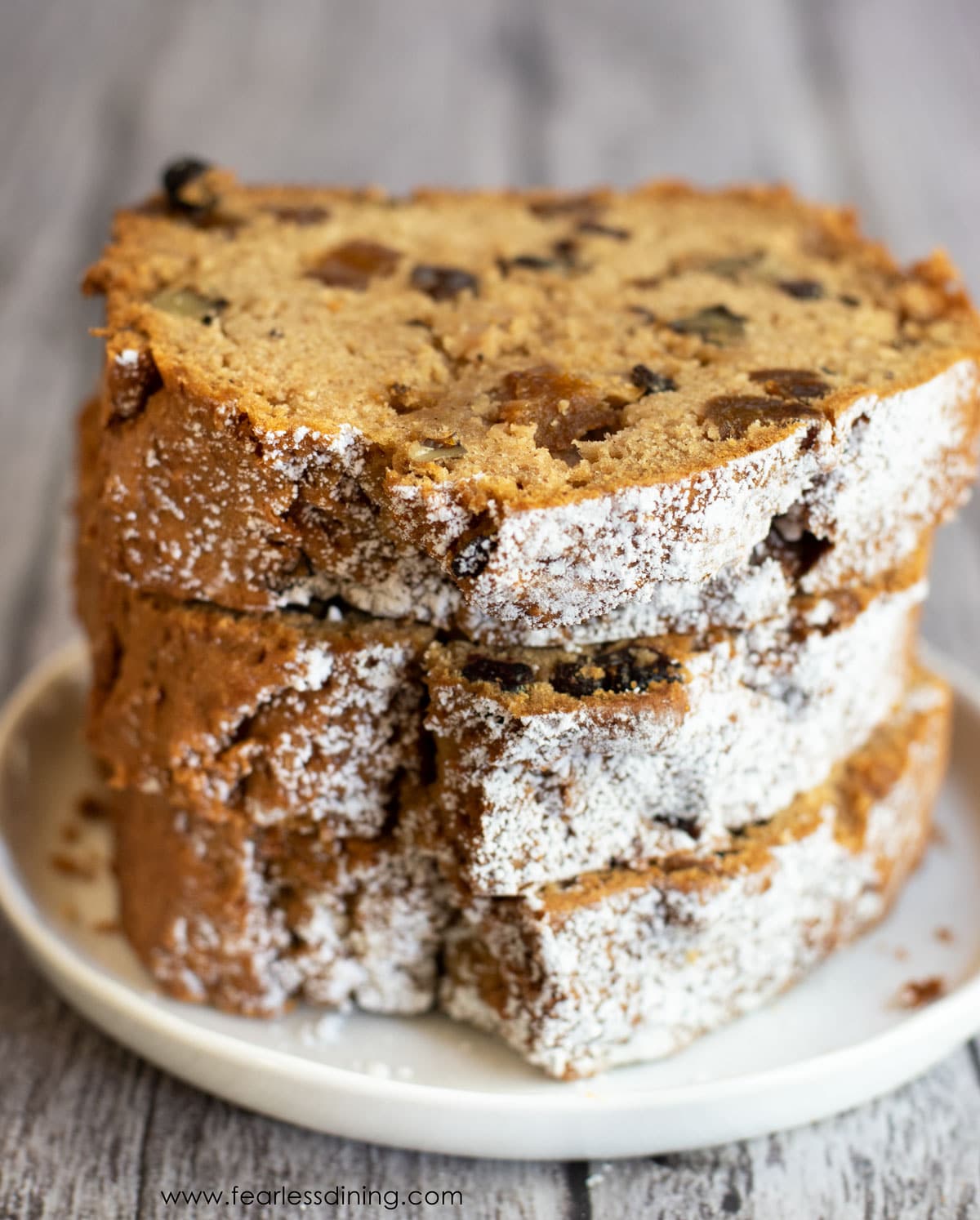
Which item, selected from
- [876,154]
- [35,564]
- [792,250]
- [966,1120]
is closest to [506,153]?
[876,154]

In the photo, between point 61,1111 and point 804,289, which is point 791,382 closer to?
point 804,289

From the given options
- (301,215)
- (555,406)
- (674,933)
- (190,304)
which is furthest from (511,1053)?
(301,215)

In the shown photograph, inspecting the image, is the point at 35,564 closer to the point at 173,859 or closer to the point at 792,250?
the point at 173,859

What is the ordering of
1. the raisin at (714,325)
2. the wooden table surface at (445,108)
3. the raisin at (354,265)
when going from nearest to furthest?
the raisin at (714,325) → the raisin at (354,265) → the wooden table surface at (445,108)

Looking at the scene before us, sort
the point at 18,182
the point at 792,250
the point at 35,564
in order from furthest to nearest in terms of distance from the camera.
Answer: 1. the point at 18,182
2. the point at 35,564
3. the point at 792,250

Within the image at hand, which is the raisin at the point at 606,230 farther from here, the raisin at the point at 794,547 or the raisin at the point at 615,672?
the raisin at the point at 615,672

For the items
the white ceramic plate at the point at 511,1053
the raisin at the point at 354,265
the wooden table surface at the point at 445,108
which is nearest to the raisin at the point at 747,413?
the raisin at the point at 354,265

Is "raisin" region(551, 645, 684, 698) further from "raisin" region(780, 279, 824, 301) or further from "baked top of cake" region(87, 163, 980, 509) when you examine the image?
"raisin" region(780, 279, 824, 301)
